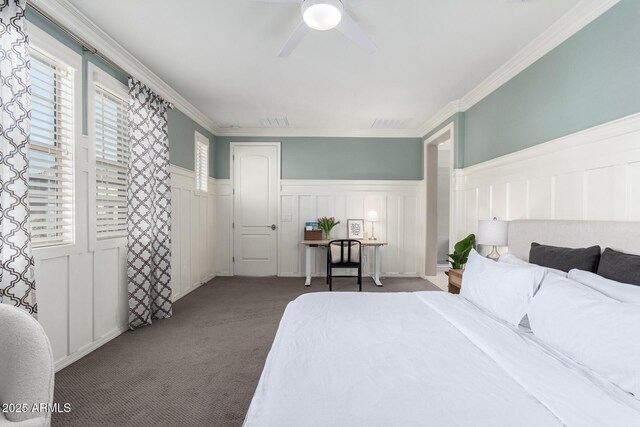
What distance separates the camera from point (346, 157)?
18.0 feet

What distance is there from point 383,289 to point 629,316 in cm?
356

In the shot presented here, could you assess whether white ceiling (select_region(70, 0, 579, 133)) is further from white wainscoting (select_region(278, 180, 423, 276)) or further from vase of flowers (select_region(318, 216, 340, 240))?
vase of flowers (select_region(318, 216, 340, 240))

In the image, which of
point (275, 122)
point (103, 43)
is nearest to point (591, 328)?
Result: point (103, 43)

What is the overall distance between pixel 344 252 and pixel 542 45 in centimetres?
322

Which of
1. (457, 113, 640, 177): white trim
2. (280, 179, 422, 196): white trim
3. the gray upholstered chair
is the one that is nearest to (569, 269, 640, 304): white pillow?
(457, 113, 640, 177): white trim

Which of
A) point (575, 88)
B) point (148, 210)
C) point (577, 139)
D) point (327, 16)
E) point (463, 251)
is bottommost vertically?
point (463, 251)

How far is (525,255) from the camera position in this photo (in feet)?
8.32

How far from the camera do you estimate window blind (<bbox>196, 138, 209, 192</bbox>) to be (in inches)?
186

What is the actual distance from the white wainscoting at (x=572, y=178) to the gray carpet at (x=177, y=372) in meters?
2.62

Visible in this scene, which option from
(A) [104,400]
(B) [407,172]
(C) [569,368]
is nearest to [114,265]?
(A) [104,400]

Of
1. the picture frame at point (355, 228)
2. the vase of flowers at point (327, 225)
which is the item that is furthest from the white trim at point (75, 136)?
the picture frame at point (355, 228)

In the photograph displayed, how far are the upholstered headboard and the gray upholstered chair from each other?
2892 mm

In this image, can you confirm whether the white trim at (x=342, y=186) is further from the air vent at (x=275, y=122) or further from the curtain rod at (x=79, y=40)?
the curtain rod at (x=79, y=40)

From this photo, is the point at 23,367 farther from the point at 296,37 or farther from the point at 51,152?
the point at 296,37
